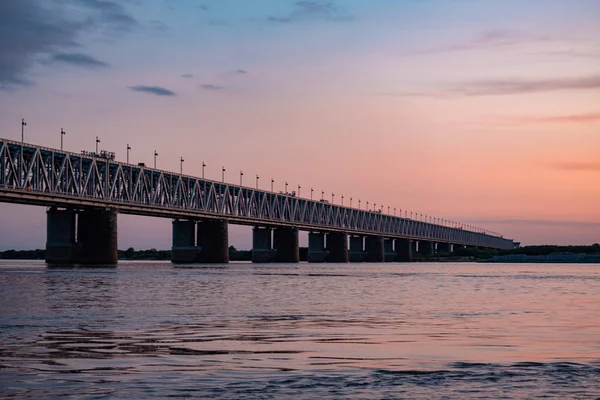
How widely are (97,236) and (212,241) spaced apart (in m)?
49.9

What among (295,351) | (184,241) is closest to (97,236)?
(184,241)

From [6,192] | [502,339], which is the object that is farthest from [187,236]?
[502,339]

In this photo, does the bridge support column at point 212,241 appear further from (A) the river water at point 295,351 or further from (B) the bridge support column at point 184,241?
(A) the river water at point 295,351

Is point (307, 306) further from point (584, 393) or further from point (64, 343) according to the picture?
point (584, 393)

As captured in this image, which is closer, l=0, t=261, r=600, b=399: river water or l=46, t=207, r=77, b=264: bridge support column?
l=0, t=261, r=600, b=399: river water

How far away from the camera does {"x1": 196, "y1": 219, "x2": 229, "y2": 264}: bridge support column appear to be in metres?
187

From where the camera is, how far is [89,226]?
143000 mm

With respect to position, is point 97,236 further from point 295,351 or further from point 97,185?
point 295,351

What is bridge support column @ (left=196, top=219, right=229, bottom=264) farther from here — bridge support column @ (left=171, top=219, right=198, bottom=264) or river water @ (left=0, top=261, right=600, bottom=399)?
river water @ (left=0, top=261, right=600, bottom=399)

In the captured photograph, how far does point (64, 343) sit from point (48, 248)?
411 ft

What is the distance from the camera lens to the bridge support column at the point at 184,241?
184875 millimetres

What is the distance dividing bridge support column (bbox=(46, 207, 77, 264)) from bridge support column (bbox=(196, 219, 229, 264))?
47.3 meters

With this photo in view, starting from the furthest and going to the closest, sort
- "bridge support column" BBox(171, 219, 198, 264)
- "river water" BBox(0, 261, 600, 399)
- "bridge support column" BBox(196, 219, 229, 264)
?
"bridge support column" BBox(196, 219, 229, 264), "bridge support column" BBox(171, 219, 198, 264), "river water" BBox(0, 261, 600, 399)

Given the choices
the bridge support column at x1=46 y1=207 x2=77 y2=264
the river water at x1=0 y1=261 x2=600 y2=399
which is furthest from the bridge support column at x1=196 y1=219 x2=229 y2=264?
the river water at x1=0 y1=261 x2=600 y2=399
